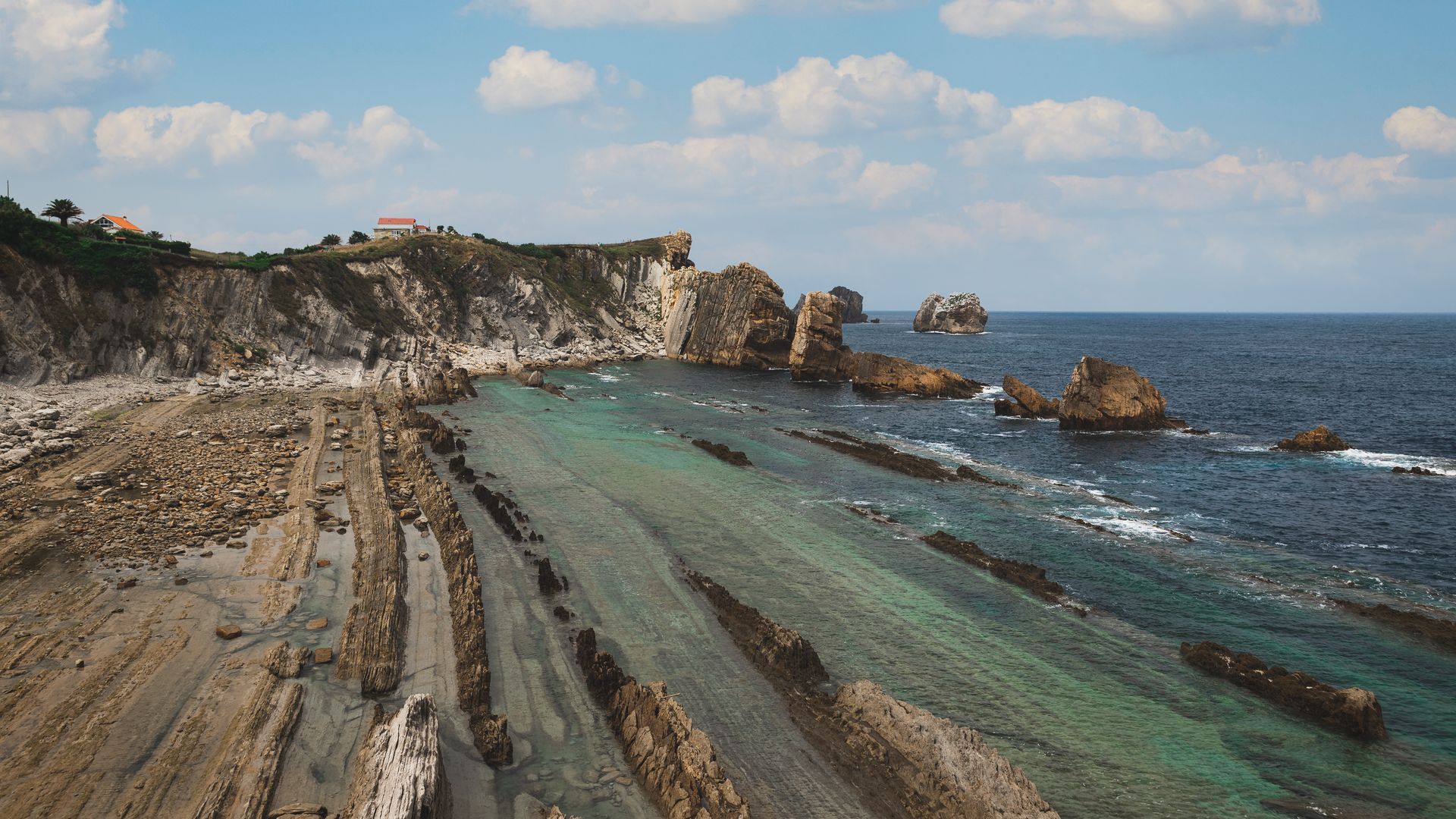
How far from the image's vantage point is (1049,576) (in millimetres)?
26172

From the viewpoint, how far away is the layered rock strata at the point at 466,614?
51.1 ft

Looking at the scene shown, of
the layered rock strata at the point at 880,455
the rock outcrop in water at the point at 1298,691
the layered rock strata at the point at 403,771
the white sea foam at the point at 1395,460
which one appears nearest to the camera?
the layered rock strata at the point at 403,771

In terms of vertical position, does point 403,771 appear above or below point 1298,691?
above

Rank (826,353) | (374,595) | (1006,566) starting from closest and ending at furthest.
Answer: (374,595) < (1006,566) < (826,353)

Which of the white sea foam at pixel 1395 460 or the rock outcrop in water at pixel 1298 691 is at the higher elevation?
the white sea foam at pixel 1395 460

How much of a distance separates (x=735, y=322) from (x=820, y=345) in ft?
52.0

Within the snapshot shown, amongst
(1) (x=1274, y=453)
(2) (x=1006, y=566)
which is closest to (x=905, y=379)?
(1) (x=1274, y=453)

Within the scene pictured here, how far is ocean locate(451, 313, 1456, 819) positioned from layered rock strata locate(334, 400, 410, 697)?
101 inches

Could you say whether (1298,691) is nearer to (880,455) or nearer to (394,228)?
(880,455)

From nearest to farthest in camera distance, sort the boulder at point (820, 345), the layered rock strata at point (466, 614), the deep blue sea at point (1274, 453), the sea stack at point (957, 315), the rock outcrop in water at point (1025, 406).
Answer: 1. the layered rock strata at point (466, 614)
2. the deep blue sea at point (1274, 453)
3. the rock outcrop in water at point (1025, 406)
4. the boulder at point (820, 345)
5. the sea stack at point (957, 315)

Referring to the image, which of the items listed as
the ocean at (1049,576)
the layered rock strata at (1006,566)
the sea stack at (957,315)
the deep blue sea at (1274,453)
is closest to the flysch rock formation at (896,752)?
the ocean at (1049,576)

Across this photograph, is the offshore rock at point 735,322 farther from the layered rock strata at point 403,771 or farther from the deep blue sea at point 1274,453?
the layered rock strata at point 403,771

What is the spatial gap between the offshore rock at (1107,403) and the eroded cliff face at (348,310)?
5623 centimetres

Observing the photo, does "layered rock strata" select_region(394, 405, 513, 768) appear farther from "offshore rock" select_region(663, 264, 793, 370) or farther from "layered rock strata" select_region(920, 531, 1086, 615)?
"offshore rock" select_region(663, 264, 793, 370)
